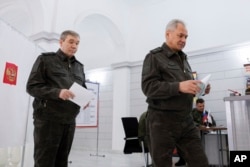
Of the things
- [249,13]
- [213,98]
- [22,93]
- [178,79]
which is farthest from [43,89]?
[249,13]

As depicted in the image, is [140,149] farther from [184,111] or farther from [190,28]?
[190,28]

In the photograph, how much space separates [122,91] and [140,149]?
3.02m

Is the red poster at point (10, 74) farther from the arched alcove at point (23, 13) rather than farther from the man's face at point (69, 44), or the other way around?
the arched alcove at point (23, 13)

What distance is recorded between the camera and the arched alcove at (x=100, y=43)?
6328mm

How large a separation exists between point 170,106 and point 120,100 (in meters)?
5.10

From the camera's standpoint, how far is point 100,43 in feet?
25.5

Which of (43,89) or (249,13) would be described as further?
(249,13)

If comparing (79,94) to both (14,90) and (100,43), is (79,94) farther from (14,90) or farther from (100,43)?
(100,43)

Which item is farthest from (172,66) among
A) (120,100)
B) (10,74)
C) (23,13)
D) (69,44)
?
(23,13)

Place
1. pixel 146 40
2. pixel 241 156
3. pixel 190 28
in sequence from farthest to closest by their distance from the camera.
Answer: pixel 146 40, pixel 190 28, pixel 241 156

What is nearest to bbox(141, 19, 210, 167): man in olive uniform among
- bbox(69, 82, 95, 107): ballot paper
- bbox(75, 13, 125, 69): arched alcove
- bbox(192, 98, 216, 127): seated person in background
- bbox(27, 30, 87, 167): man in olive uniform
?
bbox(69, 82, 95, 107): ballot paper

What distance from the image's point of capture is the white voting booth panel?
2.12 m

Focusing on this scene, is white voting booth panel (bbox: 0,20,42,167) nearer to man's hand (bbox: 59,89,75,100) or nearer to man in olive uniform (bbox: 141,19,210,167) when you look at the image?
man's hand (bbox: 59,89,75,100)

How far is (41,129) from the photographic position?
146 cm
